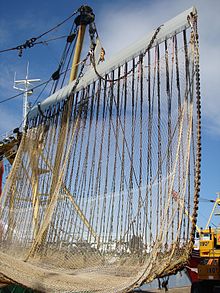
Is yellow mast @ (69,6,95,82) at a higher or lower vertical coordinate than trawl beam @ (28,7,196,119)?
higher

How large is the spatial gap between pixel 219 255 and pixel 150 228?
761 cm

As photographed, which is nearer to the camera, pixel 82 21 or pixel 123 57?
pixel 123 57

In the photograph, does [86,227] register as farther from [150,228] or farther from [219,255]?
[219,255]

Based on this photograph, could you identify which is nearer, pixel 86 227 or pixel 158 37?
pixel 158 37

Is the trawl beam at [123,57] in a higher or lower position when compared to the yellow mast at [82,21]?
lower

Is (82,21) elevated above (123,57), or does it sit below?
above

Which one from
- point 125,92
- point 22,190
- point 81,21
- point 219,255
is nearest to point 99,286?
point 125,92

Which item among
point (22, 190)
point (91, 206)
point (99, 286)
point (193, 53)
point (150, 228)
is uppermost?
point (193, 53)

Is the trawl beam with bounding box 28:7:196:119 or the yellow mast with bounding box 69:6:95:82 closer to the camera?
the trawl beam with bounding box 28:7:196:119

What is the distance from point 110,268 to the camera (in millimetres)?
6457

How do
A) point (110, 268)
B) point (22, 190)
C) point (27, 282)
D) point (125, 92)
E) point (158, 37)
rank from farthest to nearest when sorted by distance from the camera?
point (22, 190) → point (125, 92) → point (158, 37) → point (110, 268) → point (27, 282)

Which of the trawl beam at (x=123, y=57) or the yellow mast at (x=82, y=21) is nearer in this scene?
the trawl beam at (x=123, y=57)

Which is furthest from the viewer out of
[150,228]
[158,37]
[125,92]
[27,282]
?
[125,92]

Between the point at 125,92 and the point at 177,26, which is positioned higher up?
the point at 177,26
